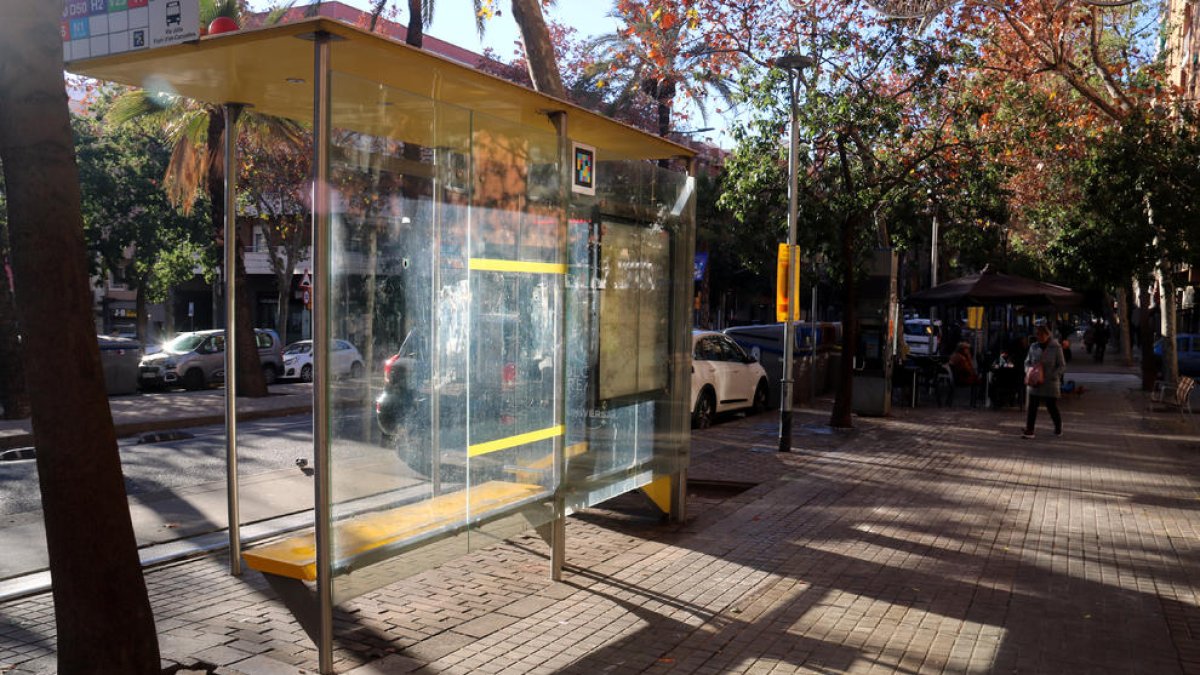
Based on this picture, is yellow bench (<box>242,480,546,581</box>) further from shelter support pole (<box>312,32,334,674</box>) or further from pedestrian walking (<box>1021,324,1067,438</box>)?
pedestrian walking (<box>1021,324,1067,438</box>)

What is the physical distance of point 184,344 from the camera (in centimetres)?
2481

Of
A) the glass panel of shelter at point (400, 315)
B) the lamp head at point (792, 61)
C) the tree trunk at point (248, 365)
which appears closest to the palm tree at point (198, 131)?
the tree trunk at point (248, 365)

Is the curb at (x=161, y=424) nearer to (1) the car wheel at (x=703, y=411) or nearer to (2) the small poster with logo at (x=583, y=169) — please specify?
(1) the car wheel at (x=703, y=411)

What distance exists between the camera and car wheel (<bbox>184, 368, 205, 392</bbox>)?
24.1 m

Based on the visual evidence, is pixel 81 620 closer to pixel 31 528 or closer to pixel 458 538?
pixel 458 538

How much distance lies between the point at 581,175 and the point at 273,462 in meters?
7.10

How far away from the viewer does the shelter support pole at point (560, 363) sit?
6582 millimetres

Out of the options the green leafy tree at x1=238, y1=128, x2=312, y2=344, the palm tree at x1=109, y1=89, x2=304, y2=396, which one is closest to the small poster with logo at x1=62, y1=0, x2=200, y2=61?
the palm tree at x1=109, y1=89, x2=304, y2=396

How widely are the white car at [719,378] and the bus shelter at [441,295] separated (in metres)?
8.49

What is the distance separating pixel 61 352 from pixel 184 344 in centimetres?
2263

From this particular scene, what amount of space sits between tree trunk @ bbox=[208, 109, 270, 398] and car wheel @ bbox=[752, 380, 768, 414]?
9.62 meters

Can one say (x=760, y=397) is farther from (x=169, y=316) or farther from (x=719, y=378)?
(x=169, y=316)

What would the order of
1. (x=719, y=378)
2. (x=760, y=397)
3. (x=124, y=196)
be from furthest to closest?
(x=124, y=196) → (x=760, y=397) → (x=719, y=378)

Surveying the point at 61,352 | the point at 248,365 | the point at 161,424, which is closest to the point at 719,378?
the point at 161,424
